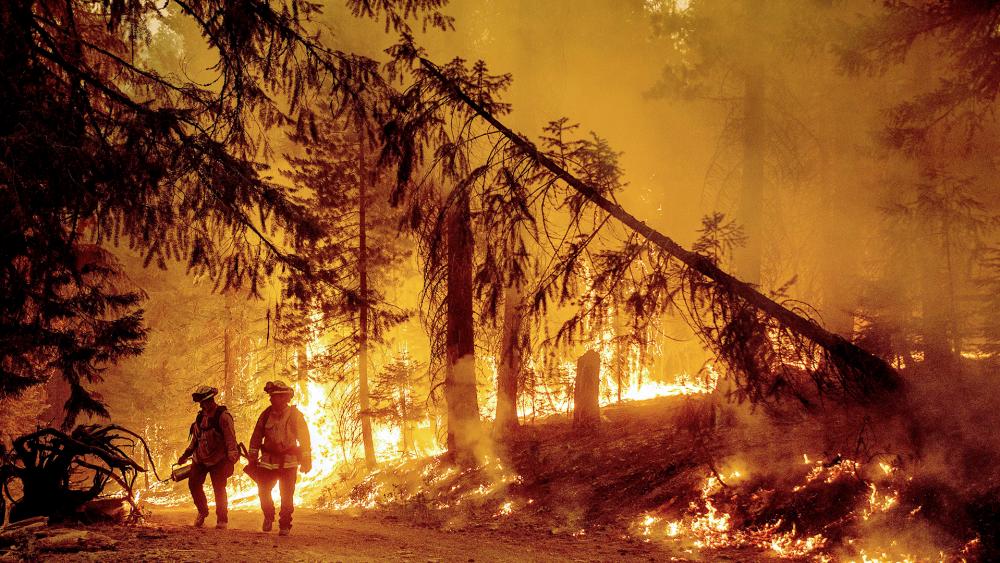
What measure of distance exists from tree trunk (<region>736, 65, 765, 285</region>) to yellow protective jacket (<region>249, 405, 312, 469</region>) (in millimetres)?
9322

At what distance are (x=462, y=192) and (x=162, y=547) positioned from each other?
4.70 metres

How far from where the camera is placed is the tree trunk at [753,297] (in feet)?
18.4

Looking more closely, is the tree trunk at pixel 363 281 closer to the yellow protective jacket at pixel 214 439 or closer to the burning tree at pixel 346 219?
the burning tree at pixel 346 219

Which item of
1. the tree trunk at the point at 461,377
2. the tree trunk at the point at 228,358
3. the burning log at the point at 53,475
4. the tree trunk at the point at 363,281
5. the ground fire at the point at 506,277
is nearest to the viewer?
the ground fire at the point at 506,277

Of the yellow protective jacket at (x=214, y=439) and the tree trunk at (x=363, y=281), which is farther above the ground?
the tree trunk at (x=363, y=281)

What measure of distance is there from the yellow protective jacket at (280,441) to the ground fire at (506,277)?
0.03 meters

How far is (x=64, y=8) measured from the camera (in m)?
8.30

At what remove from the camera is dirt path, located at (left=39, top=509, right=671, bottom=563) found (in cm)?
568

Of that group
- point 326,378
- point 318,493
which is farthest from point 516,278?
point 318,493

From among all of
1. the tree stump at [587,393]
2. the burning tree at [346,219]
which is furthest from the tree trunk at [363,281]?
the tree stump at [587,393]

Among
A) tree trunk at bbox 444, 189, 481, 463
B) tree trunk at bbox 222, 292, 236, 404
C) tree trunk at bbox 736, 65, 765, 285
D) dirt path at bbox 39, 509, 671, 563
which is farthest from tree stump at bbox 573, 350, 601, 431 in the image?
tree trunk at bbox 222, 292, 236, 404

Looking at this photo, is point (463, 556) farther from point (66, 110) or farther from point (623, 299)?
point (66, 110)

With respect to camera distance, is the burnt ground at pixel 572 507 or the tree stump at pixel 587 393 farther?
the tree stump at pixel 587 393

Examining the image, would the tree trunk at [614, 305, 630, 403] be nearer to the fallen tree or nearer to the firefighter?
the fallen tree
